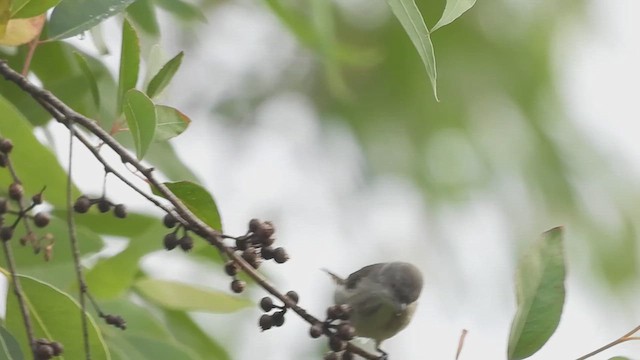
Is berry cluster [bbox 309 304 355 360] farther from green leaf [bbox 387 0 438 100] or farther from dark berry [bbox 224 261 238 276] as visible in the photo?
green leaf [bbox 387 0 438 100]

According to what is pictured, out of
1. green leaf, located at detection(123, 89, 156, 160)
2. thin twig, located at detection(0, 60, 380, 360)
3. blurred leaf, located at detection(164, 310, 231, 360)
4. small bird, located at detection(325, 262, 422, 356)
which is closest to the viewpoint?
thin twig, located at detection(0, 60, 380, 360)

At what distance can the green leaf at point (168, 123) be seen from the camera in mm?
1184

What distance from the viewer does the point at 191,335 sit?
1931 mm

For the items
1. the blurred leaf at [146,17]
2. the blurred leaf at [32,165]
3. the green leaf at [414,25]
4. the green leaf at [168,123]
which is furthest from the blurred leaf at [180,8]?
the green leaf at [414,25]

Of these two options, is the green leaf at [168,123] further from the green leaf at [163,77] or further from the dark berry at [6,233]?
the dark berry at [6,233]

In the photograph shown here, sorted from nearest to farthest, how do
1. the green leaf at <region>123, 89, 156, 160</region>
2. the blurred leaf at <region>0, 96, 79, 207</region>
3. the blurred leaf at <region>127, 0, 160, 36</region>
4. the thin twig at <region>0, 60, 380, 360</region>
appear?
the thin twig at <region>0, 60, 380, 360</region>, the green leaf at <region>123, 89, 156, 160</region>, the blurred leaf at <region>0, 96, 79, 207</region>, the blurred leaf at <region>127, 0, 160, 36</region>

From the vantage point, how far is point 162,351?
148 centimetres

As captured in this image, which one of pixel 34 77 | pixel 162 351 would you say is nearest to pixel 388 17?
pixel 34 77

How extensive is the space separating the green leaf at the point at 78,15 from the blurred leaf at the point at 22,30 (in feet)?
0.23

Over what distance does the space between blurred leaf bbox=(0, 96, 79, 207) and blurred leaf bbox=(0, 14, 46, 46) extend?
6.0 inches

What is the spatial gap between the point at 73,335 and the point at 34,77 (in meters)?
0.59

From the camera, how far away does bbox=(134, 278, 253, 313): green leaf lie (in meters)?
1.78

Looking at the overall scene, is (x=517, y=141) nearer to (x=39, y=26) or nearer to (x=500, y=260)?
(x=500, y=260)

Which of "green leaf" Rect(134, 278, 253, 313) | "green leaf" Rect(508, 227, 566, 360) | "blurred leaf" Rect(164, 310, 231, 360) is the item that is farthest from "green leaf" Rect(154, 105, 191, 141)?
"blurred leaf" Rect(164, 310, 231, 360)
